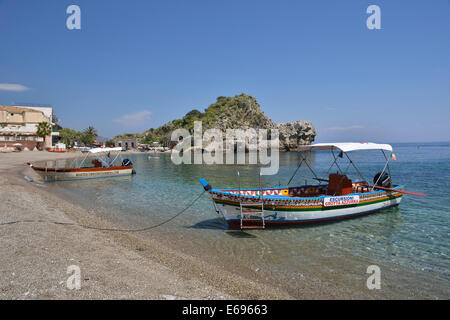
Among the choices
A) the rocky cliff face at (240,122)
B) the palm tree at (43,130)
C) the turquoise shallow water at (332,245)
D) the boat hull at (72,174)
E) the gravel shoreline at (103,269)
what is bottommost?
the turquoise shallow water at (332,245)

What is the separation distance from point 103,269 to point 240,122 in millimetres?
115799

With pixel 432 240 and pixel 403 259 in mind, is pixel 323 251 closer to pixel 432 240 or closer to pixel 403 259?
pixel 403 259

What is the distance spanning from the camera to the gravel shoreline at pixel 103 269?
18.6 ft

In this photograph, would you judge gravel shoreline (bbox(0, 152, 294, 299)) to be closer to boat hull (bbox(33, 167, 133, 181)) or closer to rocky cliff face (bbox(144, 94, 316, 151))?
boat hull (bbox(33, 167, 133, 181))

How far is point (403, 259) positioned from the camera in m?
9.28

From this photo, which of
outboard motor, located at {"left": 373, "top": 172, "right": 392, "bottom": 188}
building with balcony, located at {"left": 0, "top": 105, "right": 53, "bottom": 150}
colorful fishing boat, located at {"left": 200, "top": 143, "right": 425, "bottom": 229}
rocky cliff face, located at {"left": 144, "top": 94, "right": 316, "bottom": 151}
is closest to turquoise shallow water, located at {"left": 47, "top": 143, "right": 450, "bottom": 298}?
colorful fishing boat, located at {"left": 200, "top": 143, "right": 425, "bottom": 229}

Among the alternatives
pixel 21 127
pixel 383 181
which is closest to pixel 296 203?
pixel 383 181

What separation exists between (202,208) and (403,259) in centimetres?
1105

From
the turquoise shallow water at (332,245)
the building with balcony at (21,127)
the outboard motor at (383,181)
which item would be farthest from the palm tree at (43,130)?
the outboard motor at (383,181)

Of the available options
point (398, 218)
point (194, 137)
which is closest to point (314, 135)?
point (194, 137)

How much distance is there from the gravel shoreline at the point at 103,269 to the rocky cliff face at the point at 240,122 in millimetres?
103741

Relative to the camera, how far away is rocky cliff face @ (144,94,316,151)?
113m

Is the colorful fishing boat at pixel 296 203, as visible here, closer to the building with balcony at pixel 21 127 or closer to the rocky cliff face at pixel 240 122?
the building with balcony at pixel 21 127

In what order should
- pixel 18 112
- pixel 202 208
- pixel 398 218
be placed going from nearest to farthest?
pixel 398 218, pixel 202 208, pixel 18 112
